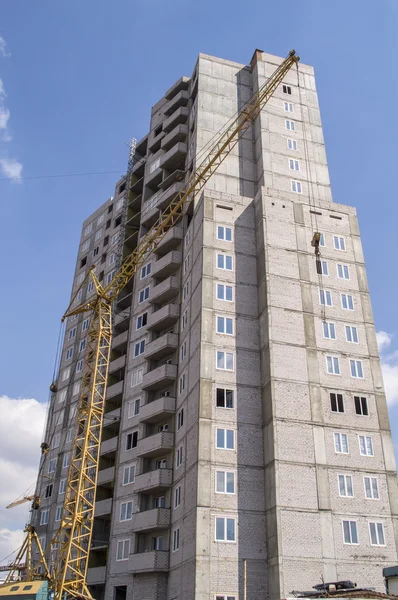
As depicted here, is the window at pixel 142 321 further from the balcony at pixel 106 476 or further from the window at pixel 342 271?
the window at pixel 342 271

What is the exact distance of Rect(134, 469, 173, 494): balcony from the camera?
4950 cm

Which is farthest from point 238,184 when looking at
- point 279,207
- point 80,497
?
point 80,497

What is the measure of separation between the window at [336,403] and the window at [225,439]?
27.2ft

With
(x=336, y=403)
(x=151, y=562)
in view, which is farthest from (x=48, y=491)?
(x=336, y=403)

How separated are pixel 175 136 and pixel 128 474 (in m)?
39.1

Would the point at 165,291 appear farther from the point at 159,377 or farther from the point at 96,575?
the point at 96,575

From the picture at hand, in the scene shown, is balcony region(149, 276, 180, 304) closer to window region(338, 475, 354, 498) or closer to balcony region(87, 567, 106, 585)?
window region(338, 475, 354, 498)

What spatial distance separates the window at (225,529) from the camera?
41769 mm

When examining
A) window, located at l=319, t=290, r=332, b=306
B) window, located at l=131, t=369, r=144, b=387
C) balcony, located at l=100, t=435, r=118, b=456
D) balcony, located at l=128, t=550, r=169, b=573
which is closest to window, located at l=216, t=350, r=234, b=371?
window, located at l=319, t=290, r=332, b=306

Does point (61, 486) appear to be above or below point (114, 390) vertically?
below

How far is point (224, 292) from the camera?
51781 millimetres

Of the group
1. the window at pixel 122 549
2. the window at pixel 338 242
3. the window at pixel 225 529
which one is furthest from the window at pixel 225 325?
the window at pixel 122 549

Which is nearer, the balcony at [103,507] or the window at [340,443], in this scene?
the window at [340,443]

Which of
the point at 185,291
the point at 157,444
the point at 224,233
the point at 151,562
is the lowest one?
the point at 151,562
